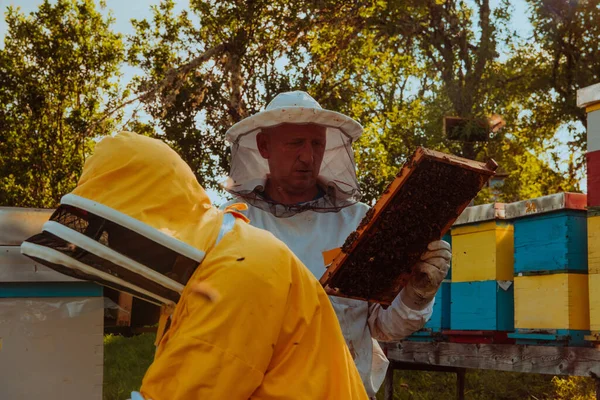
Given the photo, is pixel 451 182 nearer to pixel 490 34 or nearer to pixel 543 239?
pixel 543 239

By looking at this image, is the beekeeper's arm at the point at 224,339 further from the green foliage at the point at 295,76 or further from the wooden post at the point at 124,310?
the green foliage at the point at 295,76

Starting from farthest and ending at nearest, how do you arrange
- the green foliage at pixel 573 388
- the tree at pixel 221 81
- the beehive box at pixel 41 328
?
the tree at pixel 221 81 → the green foliage at pixel 573 388 → the beehive box at pixel 41 328

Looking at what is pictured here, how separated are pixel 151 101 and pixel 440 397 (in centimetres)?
685

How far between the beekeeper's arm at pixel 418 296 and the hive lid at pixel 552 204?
11.0 feet

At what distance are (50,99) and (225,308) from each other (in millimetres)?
14793

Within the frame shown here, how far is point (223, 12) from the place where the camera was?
491 inches

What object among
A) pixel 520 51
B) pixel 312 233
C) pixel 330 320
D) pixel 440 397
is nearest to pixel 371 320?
pixel 312 233

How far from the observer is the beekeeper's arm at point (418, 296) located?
7.91ft

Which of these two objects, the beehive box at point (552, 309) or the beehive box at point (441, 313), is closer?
the beehive box at point (552, 309)

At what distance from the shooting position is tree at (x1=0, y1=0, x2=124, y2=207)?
14078mm

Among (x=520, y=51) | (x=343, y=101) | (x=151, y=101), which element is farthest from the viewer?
(x=520, y=51)

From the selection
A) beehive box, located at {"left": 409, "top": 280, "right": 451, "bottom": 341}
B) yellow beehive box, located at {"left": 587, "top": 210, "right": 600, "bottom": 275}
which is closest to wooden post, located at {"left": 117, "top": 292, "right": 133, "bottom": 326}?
yellow beehive box, located at {"left": 587, "top": 210, "right": 600, "bottom": 275}

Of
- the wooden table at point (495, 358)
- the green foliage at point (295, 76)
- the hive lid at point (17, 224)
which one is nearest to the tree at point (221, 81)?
the green foliage at point (295, 76)

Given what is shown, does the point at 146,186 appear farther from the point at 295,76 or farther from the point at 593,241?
the point at 295,76
